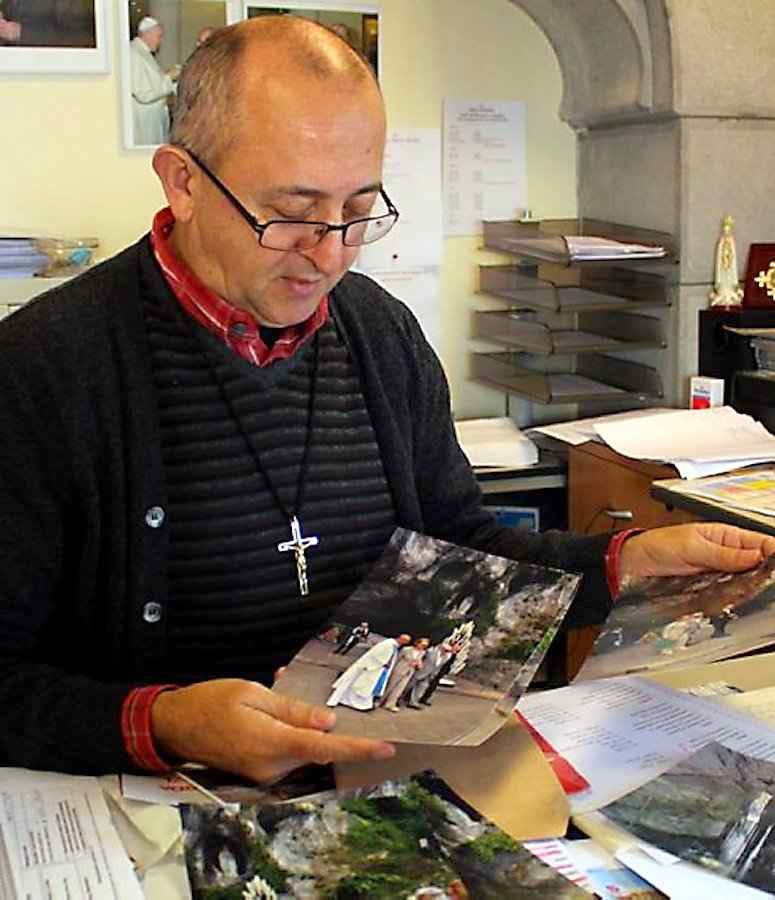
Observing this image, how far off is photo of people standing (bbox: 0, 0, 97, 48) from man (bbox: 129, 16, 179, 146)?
95 millimetres

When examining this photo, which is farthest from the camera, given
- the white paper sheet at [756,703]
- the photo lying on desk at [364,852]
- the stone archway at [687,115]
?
the stone archway at [687,115]

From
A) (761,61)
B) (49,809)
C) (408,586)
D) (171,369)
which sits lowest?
(49,809)

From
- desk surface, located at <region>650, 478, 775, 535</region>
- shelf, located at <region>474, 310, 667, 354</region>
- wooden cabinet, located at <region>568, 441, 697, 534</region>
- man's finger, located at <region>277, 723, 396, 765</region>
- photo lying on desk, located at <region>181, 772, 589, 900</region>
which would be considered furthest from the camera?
shelf, located at <region>474, 310, 667, 354</region>

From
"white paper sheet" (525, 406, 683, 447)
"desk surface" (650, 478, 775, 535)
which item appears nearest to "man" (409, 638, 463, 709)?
"desk surface" (650, 478, 775, 535)

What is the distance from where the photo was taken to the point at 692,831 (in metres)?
0.95

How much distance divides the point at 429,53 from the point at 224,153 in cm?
181

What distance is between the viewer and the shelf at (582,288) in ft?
9.14

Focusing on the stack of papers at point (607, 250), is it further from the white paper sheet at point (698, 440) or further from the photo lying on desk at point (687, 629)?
the photo lying on desk at point (687, 629)

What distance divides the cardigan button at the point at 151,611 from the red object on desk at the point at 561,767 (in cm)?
37

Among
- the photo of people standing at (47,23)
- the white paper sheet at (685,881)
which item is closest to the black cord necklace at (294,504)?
the white paper sheet at (685,881)

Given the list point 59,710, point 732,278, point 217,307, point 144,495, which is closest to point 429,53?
point 732,278

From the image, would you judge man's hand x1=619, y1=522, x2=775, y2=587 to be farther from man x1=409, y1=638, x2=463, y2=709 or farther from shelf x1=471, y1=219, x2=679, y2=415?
shelf x1=471, y1=219, x2=679, y2=415

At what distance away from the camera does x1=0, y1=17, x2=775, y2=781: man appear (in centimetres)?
121

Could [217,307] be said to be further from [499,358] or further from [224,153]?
[499,358]
